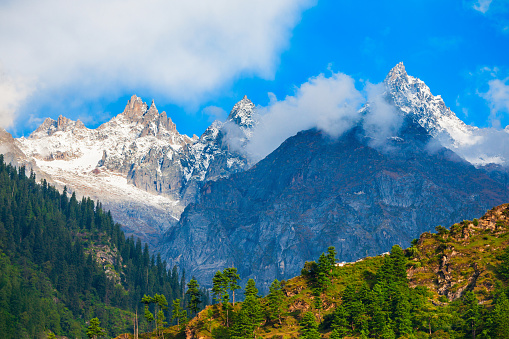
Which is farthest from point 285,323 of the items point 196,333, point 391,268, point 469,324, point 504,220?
point 504,220

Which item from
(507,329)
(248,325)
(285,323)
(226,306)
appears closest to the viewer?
(507,329)

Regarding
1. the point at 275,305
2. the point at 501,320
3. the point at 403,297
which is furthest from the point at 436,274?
the point at 275,305

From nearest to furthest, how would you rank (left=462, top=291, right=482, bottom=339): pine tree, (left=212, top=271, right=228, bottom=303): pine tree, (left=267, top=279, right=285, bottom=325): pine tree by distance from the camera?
(left=462, top=291, right=482, bottom=339): pine tree < (left=267, top=279, right=285, bottom=325): pine tree < (left=212, top=271, right=228, bottom=303): pine tree

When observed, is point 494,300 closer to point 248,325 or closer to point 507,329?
point 507,329

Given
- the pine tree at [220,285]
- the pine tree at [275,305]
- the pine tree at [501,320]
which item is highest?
the pine tree at [220,285]

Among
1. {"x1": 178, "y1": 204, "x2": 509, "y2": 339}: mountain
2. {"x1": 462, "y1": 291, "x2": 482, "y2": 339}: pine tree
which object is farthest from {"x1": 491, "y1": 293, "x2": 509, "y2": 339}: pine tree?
{"x1": 462, "y1": 291, "x2": 482, "y2": 339}: pine tree

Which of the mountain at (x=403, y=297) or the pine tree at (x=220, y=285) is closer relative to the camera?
the mountain at (x=403, y=297)

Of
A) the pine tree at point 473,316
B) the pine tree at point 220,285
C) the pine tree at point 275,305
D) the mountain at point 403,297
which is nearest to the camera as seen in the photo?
the pine tree at point 473,316

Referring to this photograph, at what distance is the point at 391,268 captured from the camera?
16262 cm

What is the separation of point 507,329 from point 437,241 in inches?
2219

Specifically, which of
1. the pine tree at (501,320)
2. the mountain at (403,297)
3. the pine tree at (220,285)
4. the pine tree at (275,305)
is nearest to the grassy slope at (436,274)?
the mountain at (403,297)

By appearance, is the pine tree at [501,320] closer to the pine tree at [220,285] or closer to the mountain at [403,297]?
the mountain at [403,297]

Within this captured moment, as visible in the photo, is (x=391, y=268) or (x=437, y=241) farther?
(x=437, y=241)

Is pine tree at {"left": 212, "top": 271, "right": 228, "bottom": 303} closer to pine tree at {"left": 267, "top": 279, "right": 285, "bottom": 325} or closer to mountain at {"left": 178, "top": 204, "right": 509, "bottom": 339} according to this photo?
mountain at {"left": 178, "top": 204, "right": 509, "bottom": 339}
